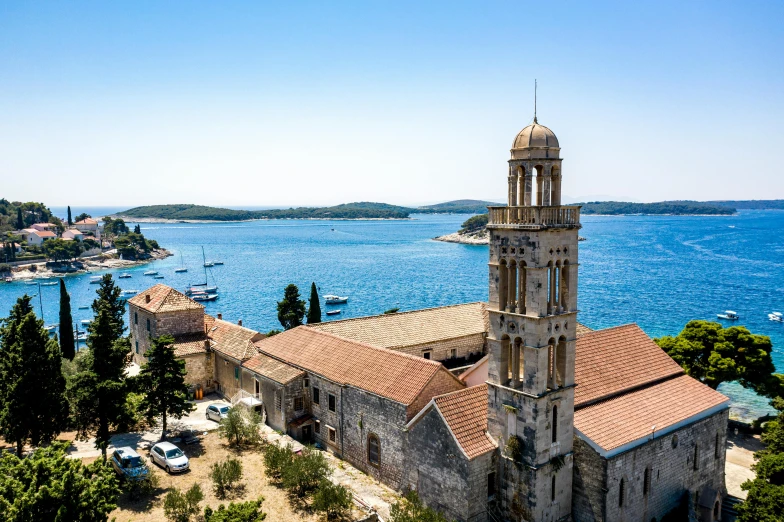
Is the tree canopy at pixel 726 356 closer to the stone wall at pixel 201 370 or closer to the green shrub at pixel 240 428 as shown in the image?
the green shrub at pixel 240 428

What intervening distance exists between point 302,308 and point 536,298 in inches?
1622

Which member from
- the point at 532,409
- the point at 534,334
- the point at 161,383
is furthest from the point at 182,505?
the point at 534,334

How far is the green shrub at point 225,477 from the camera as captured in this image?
2544 centimetres

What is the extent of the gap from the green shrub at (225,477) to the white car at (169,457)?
224 cm

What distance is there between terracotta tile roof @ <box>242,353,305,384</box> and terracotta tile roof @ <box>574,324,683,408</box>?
15.5 metres

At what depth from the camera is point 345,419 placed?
2922cm

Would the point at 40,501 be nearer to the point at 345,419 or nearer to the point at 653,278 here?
the point at 345,419

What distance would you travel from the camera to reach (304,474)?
25.2 m

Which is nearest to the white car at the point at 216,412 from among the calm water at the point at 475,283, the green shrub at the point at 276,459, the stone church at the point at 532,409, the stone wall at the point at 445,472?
the stone church at the point at 532,409

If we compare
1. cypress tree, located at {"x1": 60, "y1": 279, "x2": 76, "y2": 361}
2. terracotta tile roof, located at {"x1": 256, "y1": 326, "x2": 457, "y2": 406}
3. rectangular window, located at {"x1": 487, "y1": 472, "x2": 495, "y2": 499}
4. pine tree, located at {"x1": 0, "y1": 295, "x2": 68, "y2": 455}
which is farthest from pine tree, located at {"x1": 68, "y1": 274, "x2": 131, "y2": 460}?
cypress tree, located at {"x1": 60, "y1": 279, "x2": 76, "y2": 361}

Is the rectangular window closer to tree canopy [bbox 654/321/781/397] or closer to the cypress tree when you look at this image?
tree canopy [bbox 654/321/781/397]

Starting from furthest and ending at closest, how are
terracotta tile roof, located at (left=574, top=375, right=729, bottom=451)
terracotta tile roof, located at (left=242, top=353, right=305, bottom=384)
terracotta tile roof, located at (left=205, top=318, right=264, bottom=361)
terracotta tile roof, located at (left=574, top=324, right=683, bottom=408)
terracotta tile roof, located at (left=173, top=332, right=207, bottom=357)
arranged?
terracotta tile roof, located at (left=173, top=332, right=207, bottom=357), terracotta tile roof, located at (left=205, top=318, right=264, bottom=361), terracotta tile roof, located at (left=242, top=353, right=305, bottom=384), terracotta tile roof, located at (left=574, top=324, right=683, bottom=408), terracotta tile roof, located at (left=574, top=375, right=729, bottom=451)

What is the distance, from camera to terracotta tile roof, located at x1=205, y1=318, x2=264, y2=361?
3762cm

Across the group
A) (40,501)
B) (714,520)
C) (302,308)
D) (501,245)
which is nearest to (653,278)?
(302,308)
